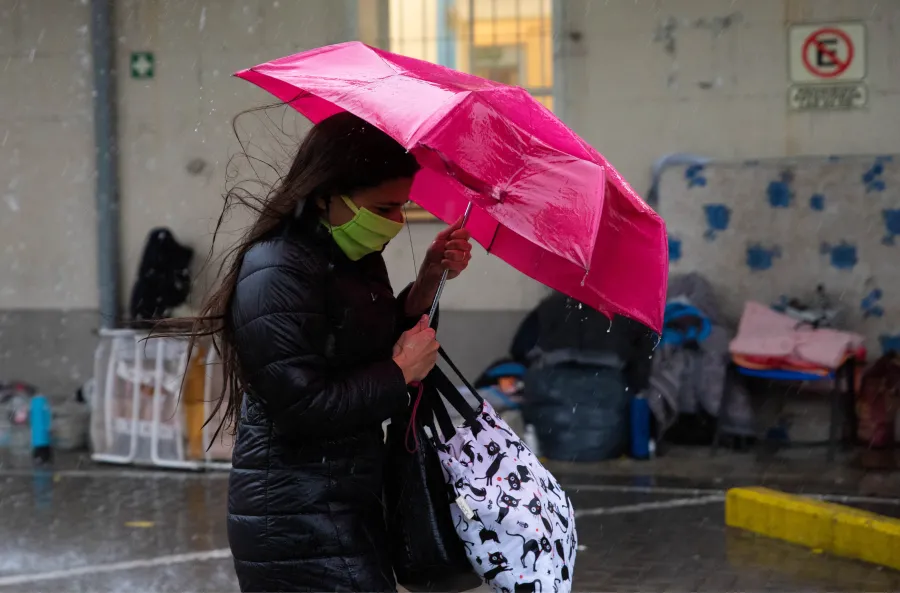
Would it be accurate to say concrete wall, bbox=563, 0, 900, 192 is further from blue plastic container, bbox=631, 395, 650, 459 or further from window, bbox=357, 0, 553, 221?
blue plastic container, bbox=631, 395, 650, 459

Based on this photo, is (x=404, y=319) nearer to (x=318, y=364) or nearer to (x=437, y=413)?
(x=437, y=413)

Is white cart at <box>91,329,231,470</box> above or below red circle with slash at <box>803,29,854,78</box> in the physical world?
below

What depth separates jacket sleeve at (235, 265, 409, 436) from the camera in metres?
2.58

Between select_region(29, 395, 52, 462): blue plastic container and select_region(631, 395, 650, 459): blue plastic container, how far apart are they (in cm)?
447

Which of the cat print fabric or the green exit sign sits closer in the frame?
the cat print fabric

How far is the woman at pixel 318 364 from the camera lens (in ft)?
8.55

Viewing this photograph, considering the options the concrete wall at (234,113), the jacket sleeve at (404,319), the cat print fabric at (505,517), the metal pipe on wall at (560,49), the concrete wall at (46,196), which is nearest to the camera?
the cat print fabric at (505,517)

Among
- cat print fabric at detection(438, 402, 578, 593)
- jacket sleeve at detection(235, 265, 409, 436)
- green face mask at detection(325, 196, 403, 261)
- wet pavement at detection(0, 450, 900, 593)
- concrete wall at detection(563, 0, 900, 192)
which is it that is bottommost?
wet pavement at detection(0, 450, 900, 593)

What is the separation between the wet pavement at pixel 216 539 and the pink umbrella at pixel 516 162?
3206 mm

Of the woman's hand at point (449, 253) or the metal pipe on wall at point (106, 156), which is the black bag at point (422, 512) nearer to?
the woman's hand at point (449, 253)

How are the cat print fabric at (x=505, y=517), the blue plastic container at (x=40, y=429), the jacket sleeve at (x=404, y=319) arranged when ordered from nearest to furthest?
1. the cat print fabric at (x=505, y=517)
2. the jacket sleeve at (x=404, y=319)
3. the blue plastic container at (x=40, y=429)

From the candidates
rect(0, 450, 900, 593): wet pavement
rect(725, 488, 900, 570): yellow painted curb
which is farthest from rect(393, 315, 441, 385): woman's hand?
rect(725, 488, 900, 570): yellow painted curb

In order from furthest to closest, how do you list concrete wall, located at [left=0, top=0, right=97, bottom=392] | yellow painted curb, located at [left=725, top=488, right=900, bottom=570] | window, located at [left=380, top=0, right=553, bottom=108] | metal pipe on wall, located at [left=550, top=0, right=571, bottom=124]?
concrete wall, located at [left=0, top=0, right=97, bottom=392]
window, located at [left=380, top=0, right=553, bottom=108]
metal pipe on wall, located at [left=550, top=0, right=571, bottom=124]
yellow painted curb, located at [left=725, top=488, right=900, bottom=570]

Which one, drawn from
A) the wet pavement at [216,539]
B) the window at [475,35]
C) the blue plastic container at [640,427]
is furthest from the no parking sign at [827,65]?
the wet pavement at [216,539]
